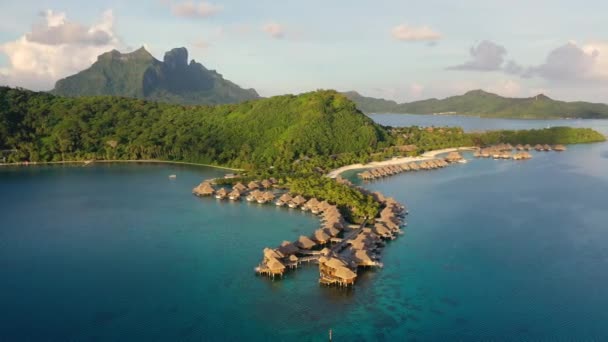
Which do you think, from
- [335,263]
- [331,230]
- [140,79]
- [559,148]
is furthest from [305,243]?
[140,79]

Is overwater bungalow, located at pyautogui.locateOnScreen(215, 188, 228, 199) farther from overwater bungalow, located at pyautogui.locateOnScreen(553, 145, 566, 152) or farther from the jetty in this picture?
overwater bungalow, located at pyautogui.locateOnScreen(553, 145, 566, 152)

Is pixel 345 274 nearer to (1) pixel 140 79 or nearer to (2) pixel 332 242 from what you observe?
(2) pixel 332 242

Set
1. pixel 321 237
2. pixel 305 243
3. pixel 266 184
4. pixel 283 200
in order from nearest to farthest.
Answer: pixel 305 243 < pixel 321 237 < pixel 283 200 < pixel 266 184

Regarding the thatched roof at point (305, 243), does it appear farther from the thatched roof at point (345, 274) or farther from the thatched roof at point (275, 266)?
the thatched roof at point (345, 274)

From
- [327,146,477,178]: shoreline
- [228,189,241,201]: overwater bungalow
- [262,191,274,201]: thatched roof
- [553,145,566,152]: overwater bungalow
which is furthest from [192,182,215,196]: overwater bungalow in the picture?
[553,145,566,152]: overwater bungalow

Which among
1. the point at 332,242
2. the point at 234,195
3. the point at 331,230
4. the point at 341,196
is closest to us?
the point at 332,242

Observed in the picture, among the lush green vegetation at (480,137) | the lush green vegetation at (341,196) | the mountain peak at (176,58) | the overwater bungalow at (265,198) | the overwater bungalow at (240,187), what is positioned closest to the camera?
the lush green vegetation at (341,196)

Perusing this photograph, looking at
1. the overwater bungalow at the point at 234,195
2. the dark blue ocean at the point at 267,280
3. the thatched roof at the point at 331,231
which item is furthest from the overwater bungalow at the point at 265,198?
the thatched roof at the point at 331,231
